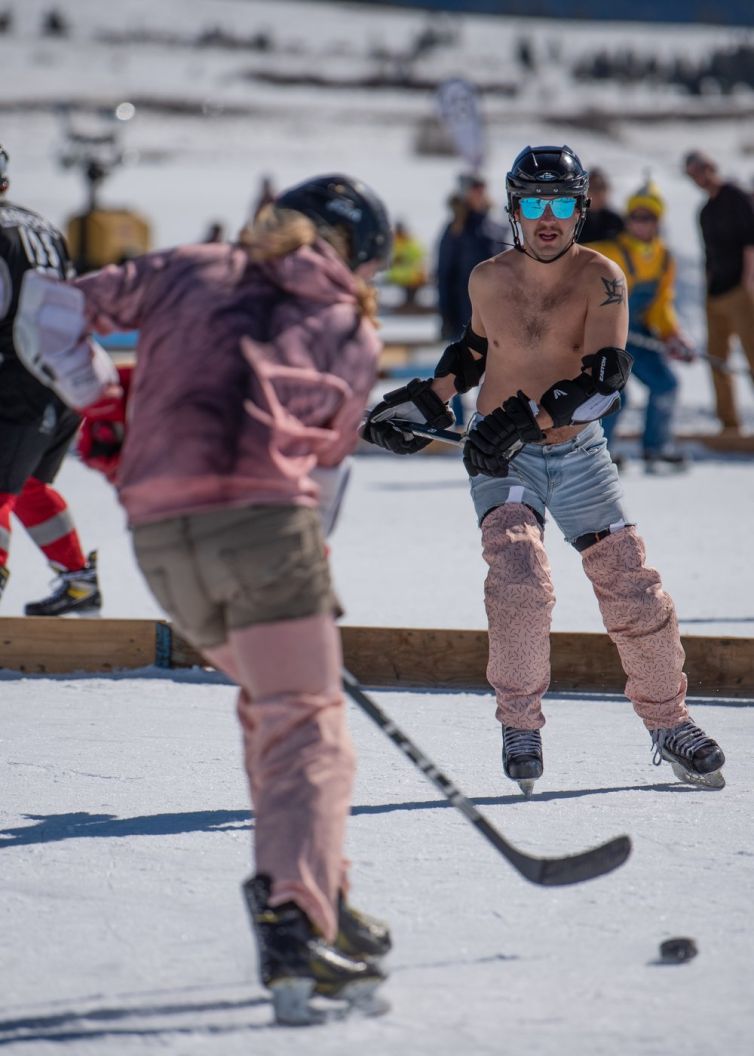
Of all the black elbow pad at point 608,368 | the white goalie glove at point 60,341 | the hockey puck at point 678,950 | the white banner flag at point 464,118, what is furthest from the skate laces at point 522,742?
the white banner flag at point 464,118

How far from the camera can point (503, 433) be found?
4.44 m

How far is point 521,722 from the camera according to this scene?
183 inches

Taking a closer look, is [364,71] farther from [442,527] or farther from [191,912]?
[191,912]

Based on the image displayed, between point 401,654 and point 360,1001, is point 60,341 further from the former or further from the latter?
point 401,654

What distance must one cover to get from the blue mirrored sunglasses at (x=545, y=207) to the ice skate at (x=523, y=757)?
4.63 ft

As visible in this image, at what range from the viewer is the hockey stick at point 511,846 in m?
3.48

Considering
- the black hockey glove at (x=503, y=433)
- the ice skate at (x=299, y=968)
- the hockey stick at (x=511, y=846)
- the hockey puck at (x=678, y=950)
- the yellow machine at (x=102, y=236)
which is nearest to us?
the ice skate at (x=299, y=968)

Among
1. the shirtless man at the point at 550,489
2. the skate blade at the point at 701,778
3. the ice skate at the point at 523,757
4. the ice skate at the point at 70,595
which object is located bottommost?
the ice skate at the point at 70,595

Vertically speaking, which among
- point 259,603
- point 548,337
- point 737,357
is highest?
point 548,337

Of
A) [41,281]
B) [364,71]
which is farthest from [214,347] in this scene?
[364,71]

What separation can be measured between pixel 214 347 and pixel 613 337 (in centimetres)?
187

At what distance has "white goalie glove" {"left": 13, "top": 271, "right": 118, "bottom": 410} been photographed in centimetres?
310

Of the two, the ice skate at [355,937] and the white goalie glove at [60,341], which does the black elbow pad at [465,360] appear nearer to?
the white goalie glove at [60,341]

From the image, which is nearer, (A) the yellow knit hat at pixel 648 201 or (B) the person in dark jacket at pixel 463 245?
(A) the yellow knit hat at pixel 648 201
